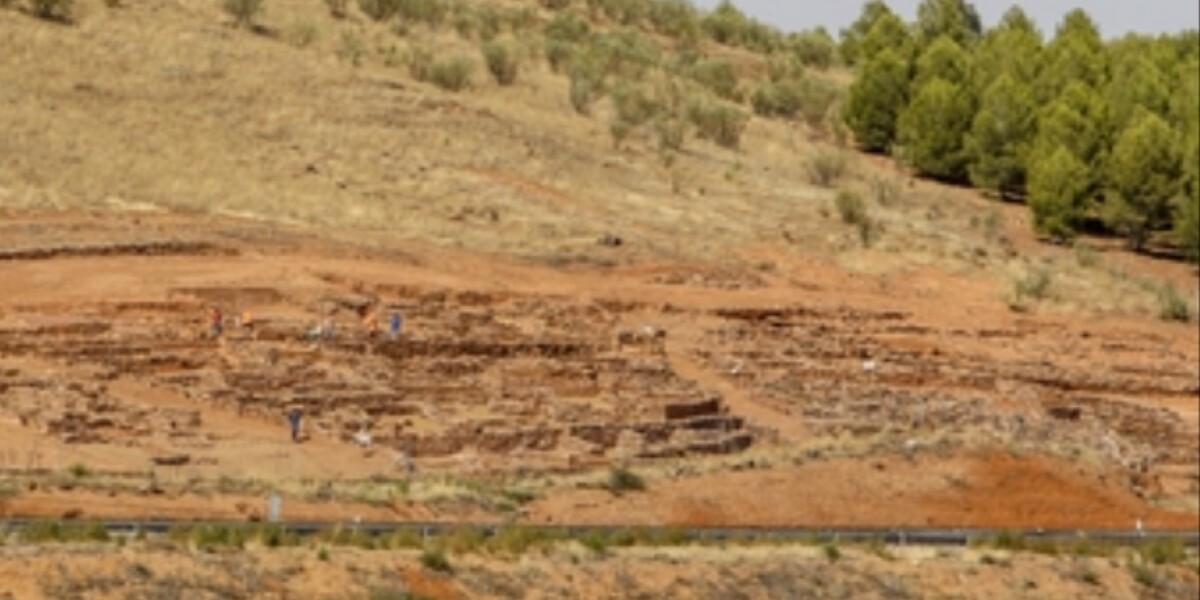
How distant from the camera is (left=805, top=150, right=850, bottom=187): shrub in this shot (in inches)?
3066

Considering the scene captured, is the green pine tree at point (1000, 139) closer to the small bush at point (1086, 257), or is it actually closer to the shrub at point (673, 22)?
the small bush at point (1086, 257)

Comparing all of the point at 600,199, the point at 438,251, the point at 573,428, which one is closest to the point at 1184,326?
the point at 600,199

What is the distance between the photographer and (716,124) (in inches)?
3120

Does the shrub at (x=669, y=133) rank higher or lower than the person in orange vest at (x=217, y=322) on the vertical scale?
higher

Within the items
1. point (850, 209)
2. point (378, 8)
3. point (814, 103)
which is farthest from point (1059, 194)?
point (378, 8)

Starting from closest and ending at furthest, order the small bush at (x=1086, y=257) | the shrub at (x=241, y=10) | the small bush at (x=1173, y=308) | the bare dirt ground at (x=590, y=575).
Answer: the bare dirt ground at (x=590, y=575)
the small bush at (x=1173, y=308)
the shrub at (x=241, y=10)
the small bush at (x=1086, y=257)

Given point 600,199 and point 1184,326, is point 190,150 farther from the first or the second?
point 1184,326

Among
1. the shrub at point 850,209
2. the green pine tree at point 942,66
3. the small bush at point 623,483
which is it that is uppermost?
the green pine tree at point 942,66

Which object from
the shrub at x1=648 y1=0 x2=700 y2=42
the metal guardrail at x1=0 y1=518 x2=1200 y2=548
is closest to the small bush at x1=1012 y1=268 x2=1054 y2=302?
the metal guardrail at x1=0 y1=518 x2=1200 y2=548

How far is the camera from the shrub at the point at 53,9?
68062 mm

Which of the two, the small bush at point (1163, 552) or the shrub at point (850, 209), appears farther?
the shrub at point (850, 209)

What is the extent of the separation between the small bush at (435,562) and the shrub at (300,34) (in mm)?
39697

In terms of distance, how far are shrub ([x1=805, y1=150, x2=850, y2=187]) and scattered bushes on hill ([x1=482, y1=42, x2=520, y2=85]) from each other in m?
9.40

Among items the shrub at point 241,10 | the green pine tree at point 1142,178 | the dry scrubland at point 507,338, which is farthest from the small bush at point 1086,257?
the shrub at point 241,10
